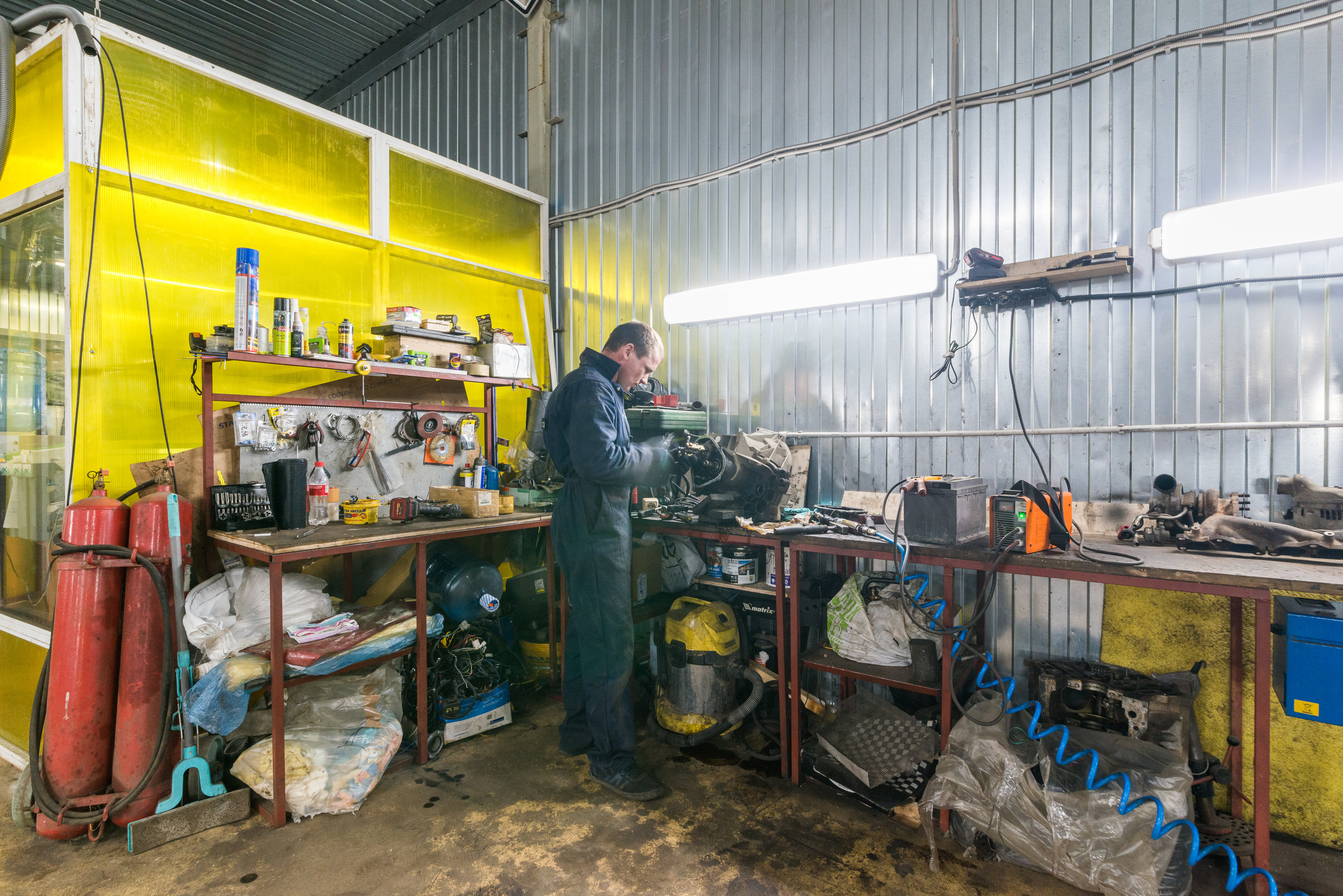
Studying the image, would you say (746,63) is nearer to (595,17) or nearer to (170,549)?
(595,17)

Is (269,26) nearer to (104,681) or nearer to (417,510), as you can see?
(417,510)

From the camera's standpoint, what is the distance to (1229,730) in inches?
88.4

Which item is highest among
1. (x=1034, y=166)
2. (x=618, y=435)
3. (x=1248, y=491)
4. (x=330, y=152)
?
(x=330, y=152)

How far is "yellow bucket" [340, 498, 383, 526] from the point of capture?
2854 millimetres

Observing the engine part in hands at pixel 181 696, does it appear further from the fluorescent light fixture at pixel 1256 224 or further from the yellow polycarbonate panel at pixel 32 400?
the fluorescent light fixture at pixel 1256 224

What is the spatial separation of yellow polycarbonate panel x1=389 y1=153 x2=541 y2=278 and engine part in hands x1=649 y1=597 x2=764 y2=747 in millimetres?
2618

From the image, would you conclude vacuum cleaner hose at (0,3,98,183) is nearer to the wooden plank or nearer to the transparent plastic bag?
the wooden plank

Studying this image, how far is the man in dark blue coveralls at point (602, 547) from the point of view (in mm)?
2391

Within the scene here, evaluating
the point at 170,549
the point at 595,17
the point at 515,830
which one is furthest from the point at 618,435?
the point at 595,17

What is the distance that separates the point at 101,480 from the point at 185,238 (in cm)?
114

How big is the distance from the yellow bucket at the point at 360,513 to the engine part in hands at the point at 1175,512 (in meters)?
2.96

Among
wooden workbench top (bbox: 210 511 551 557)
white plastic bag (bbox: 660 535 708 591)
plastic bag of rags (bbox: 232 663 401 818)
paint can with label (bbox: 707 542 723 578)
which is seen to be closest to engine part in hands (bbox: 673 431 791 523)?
paint can with label (bbox: 707 542 723 578)

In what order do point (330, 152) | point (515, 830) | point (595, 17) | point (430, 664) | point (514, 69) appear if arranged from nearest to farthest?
point (515, 830)
point (430, 664)
point (330, 152)
point (595, 17)
point (514, 69)

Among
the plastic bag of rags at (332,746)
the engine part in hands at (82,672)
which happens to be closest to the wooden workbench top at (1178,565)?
the plastic bag of rags at (332,746)
